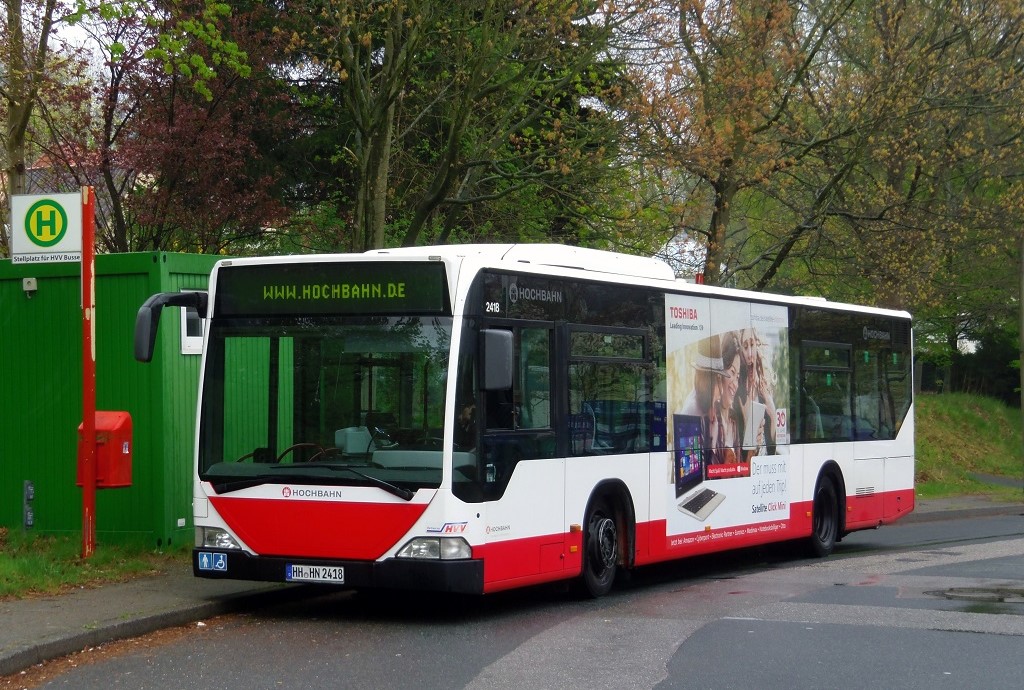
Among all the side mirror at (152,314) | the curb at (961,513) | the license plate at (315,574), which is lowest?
the curb at (961,513)

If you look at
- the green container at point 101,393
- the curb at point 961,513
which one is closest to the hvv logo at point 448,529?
the green container at point 101,393

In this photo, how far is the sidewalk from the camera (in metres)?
8.91

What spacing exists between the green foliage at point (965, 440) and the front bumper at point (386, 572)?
74.4ft

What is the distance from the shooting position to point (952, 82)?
25.1 meters

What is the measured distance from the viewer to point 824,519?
1683 centimetres

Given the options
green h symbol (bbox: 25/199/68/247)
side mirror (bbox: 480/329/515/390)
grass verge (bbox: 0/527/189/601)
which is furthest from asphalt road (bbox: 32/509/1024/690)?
green h symbol (bbox: 25/199/68/247)

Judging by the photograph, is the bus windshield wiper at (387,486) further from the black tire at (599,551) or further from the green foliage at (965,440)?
the green foliage at (965,440)

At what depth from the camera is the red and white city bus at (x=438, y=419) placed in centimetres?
1030

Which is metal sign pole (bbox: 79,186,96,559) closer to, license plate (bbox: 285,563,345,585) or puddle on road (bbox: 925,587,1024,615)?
license plate (bbox: 285,563,345,585)

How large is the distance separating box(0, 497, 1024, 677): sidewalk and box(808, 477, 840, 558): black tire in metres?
7.09

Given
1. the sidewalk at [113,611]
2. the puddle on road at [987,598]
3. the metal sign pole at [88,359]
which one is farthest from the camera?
the metal sign pole at [88,359]

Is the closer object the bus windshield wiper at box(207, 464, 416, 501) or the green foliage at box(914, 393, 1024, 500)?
the bus windshield wiper at box(207, 464, 416, 501)

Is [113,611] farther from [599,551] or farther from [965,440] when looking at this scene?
[965,440]

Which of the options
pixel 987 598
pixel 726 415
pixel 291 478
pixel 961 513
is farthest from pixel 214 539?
pixel 961 513
